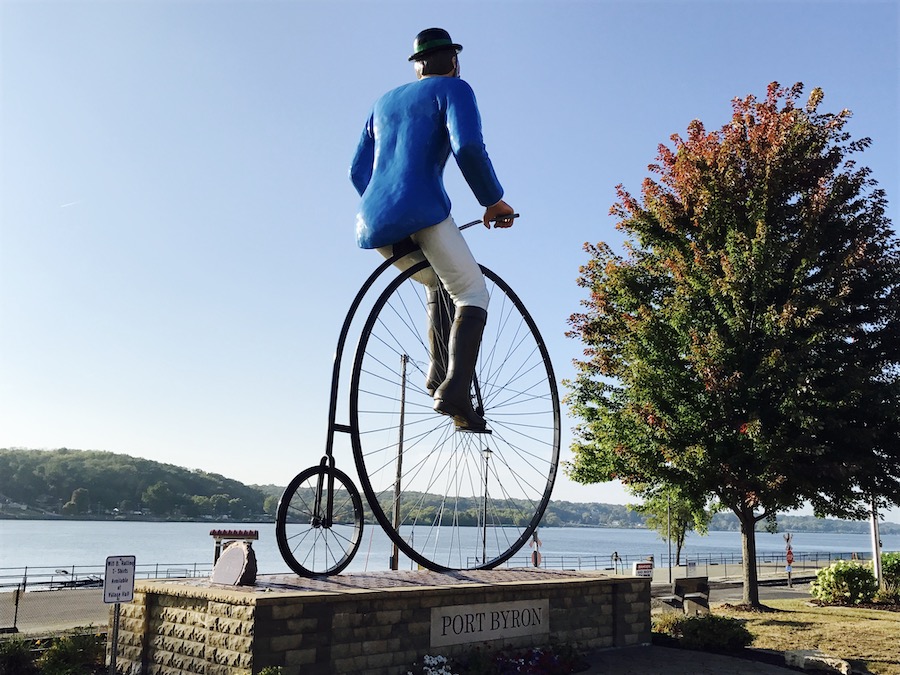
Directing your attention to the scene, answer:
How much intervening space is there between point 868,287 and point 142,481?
120885mm

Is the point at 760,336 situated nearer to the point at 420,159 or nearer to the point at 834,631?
the point at 834,631

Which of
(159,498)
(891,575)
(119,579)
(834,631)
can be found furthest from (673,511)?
(159,498)

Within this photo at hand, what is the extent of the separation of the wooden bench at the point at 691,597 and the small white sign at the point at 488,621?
7.44 metres

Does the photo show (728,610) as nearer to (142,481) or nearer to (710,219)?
(710,219)

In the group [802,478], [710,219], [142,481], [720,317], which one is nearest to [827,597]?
[802,478]

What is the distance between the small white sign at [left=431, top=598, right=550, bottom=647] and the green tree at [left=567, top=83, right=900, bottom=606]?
6.46 meters

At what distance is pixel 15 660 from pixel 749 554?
1443 cm

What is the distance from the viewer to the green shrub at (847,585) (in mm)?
18828

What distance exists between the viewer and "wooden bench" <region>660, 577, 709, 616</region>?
15914 millimetres

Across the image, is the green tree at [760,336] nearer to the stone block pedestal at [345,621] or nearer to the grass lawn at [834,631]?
the grass lawn at [834,631]

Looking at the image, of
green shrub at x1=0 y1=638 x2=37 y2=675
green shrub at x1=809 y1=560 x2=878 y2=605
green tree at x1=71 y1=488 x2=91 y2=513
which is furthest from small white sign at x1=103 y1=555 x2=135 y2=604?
green tree at x1=71 y1=488 x2=91 y2=513

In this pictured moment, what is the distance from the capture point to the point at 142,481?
395 feet

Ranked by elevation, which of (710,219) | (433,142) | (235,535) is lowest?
(235,535)

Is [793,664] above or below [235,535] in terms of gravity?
below
